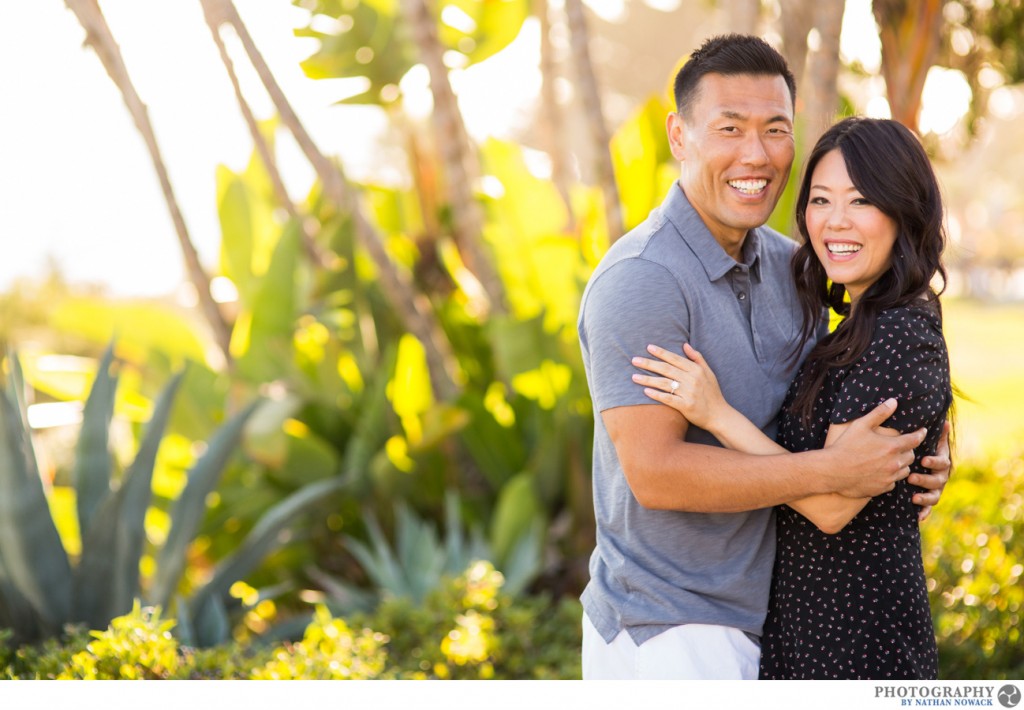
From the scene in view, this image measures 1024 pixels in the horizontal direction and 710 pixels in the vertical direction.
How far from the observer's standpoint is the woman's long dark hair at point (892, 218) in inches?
78.7

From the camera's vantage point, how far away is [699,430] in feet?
6.69

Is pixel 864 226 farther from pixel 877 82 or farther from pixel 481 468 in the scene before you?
pixel 877 82

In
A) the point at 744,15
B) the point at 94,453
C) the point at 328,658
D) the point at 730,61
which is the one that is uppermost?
the point at 744,15

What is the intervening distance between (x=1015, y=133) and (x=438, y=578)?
6304 cm

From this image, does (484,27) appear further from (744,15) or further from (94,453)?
(94,453)

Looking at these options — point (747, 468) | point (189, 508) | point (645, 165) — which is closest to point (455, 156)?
point (645, 165)

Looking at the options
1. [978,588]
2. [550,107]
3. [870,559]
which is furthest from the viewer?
[550,107]

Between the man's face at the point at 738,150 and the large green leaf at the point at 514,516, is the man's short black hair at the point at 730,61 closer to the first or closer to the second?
the man's face at the point at 738,150

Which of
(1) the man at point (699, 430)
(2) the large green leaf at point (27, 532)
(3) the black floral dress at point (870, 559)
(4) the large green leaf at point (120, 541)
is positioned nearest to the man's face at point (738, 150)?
(1) the man at point (699, 430)

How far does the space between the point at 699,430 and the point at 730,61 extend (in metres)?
0.75

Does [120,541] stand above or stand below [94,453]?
below

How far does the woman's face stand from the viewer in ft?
6.67

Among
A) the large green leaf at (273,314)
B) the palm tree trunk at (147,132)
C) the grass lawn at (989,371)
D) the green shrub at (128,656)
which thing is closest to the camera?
the green shrub at (128,656)

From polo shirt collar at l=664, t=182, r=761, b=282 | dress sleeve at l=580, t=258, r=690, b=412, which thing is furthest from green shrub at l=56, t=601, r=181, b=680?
polo shirt collar at l=664, t=182, r=761, b=282
